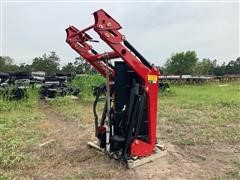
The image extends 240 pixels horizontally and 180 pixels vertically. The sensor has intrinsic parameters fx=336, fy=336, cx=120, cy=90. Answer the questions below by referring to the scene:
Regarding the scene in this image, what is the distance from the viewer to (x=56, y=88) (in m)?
11.3

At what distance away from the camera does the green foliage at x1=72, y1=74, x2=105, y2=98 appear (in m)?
11.7

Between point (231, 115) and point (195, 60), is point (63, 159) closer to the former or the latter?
point (231, 115)

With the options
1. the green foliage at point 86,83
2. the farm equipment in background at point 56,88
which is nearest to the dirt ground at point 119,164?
the farm equipment in background at point 56,88

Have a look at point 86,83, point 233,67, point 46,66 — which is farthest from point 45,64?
point 233,67

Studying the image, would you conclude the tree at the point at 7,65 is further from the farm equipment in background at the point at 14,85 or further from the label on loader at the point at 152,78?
the label on loader at the point at 152,78

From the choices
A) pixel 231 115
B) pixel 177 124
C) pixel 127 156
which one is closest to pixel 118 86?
pixel 127 156

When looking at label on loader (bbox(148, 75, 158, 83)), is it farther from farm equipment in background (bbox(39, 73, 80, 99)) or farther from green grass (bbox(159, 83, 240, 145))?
farm equipment in background (bbox(39, 73, 80, 99))

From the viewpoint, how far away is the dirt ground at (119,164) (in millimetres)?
3600

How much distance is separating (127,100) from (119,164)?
0.76m

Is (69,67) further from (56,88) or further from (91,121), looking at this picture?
(91,121)

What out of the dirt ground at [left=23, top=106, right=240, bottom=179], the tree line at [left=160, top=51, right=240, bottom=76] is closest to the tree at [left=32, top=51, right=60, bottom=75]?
the tree line at [left=160, top=51, right=240, bottom=76]

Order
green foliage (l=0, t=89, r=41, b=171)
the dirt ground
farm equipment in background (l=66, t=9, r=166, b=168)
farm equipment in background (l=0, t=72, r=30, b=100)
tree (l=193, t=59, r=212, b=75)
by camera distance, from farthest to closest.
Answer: tree (l=193, t=59, r=212, b=75) < farm equipment in background (l=0, t=72, r=30, b=100) < green foliage (l=0, t=89, r=41, b=171) < farm equipment in background (l=66, t=9, r=166, b=168) < the dirt ground

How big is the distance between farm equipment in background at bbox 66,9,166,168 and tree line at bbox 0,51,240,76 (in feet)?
54.8

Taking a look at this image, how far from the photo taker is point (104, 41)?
368cm
